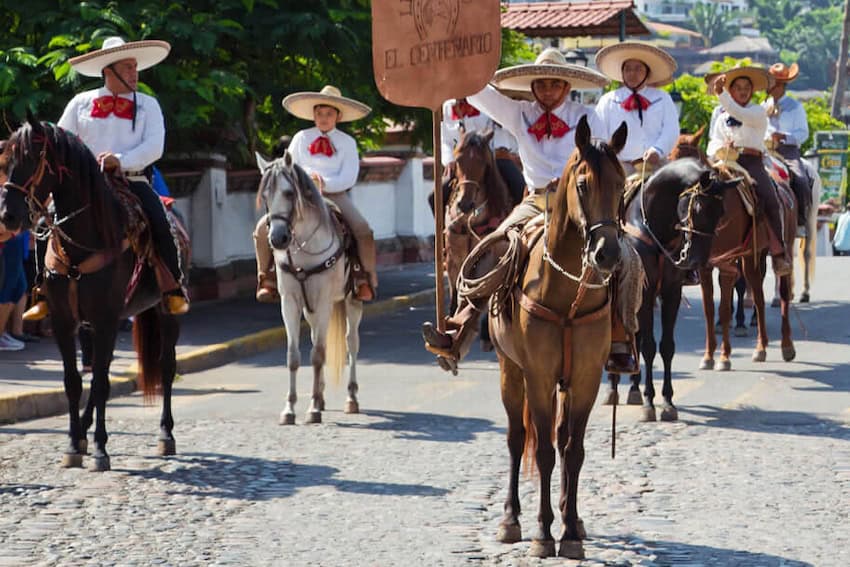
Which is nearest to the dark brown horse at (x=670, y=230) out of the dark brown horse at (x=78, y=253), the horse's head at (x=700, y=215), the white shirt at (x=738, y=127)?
the horse's head at (x=700, y=215)

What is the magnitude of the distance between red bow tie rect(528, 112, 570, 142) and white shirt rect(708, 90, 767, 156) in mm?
6093

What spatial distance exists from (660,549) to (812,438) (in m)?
3.65

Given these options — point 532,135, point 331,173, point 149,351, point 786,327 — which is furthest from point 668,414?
point 786,327

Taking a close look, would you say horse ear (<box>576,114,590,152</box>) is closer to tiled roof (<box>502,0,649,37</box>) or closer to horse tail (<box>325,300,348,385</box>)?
horse tail (<box>325,300,348,385</box>)

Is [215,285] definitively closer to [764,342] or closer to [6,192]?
[764,342]

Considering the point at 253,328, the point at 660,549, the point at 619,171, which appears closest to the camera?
the point at 619,171

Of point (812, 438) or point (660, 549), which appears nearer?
point (660, 549)

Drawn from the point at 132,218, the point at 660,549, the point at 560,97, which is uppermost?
the point at 560,97

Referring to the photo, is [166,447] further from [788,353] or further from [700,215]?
[788,353]

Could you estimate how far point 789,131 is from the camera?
19.8 m

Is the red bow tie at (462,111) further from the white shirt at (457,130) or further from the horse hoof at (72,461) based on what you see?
the horse hoof at (72,461)

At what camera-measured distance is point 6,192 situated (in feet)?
35.1

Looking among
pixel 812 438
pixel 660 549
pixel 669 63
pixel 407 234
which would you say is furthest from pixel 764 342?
pixel 407 234

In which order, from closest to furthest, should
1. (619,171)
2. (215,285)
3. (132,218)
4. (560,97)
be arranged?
1. (619,171)
2. (560,97)
3. (132,218)
4. (215,285)
